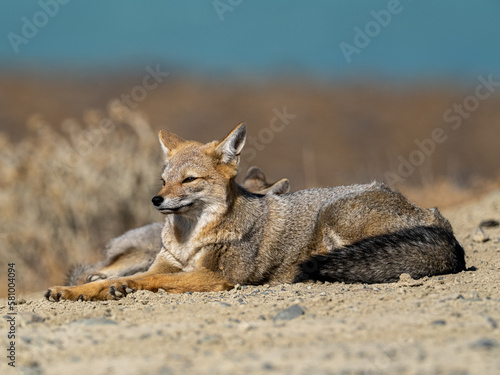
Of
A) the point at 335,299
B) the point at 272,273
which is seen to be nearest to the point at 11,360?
the point at 335,299

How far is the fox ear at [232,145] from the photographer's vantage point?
6.91m

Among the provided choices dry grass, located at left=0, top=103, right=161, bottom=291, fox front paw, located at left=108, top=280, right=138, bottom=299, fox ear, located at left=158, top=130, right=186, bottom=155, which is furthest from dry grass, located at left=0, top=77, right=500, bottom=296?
fox front paw, located at left=108, top=280, right=138, bottom=299

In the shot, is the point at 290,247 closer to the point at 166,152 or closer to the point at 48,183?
the point at 166,152

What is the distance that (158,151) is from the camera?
41.4ft

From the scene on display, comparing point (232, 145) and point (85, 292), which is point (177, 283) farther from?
point (232, 145)

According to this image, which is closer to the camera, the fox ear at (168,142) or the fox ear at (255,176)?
the fox ear at (168,142)

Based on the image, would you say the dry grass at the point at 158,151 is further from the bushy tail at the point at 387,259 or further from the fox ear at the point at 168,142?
the bushy tail at the point at 387,259

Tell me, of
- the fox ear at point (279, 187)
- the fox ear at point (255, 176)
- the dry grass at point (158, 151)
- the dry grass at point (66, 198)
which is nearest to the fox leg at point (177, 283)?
the fox ear at point (279, 187)

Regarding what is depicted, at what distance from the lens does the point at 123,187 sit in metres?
12.2

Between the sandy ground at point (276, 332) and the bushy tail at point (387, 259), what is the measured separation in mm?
294

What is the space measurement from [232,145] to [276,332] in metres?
3.26

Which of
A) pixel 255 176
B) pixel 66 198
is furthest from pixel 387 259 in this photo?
pixel 66 198

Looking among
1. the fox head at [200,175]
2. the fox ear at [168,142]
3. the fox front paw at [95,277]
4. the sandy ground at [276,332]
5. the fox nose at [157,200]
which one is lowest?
the sandy ground at [276,332]

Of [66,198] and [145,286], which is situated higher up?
[66,198]
